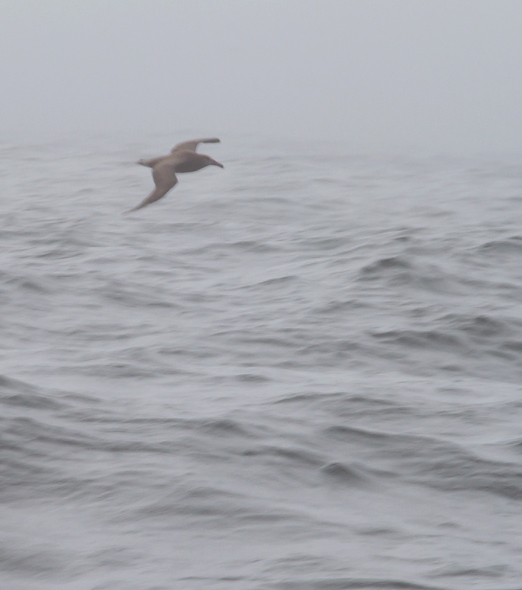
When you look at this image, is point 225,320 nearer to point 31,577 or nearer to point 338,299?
point 338,299

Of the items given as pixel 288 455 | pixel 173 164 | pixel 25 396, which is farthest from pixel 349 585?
pixel 25 396

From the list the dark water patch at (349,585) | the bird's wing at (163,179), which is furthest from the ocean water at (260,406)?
the bird's wing at (163,179)

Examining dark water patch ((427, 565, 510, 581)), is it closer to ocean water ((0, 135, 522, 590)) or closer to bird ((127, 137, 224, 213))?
ocean water ((0, 135, 522, 590))

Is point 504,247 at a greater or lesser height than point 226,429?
lesser

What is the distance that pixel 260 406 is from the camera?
10.7 m

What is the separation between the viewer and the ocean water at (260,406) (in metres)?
7.77

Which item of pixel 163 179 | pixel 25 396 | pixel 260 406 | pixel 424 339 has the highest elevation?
pixel 163 179

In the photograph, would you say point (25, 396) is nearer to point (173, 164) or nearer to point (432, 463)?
point (173, 164)

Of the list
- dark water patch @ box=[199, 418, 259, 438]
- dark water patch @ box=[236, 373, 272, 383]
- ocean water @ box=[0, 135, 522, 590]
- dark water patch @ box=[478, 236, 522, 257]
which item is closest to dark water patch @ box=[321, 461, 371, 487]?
ocean water @ box=[0, 135, 522, 590]

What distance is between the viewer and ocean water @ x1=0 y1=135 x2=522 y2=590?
7.77m

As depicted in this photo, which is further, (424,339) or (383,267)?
(383,267)

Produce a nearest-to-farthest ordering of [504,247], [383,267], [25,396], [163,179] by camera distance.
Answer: [163,179] < [25,396] < [383,267] < [504,247]

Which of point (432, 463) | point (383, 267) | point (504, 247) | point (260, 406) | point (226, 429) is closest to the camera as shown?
point (432, 463)

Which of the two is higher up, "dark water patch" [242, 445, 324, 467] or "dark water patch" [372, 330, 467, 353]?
"dark water patch" [242, 445, 324, 467]
